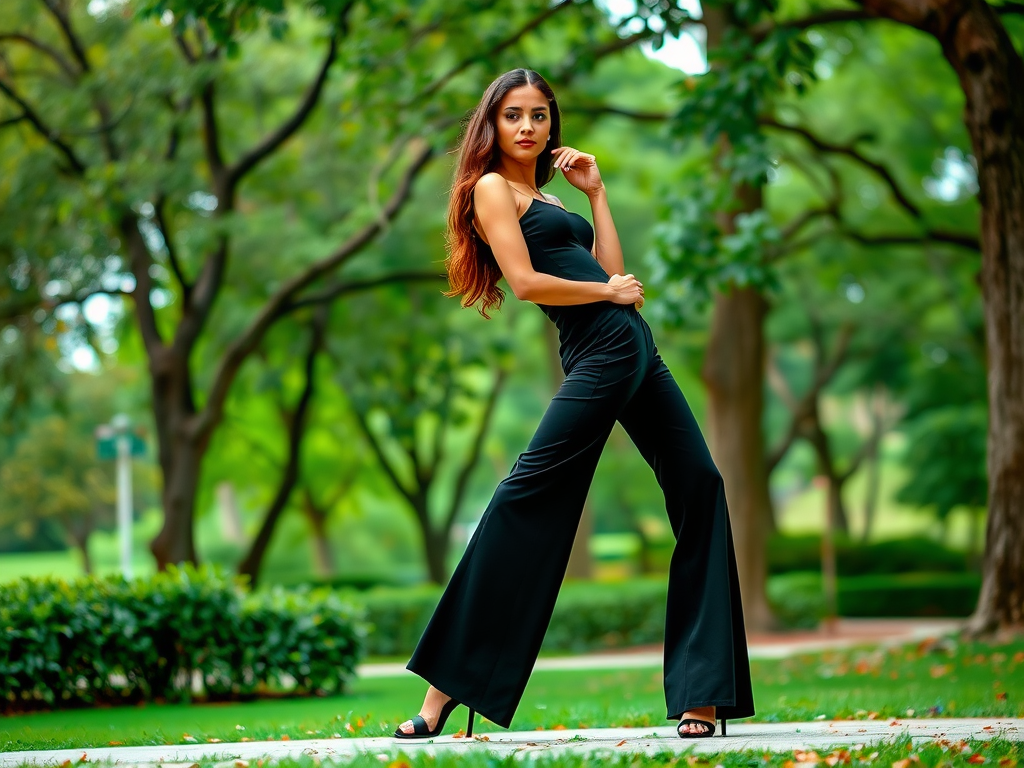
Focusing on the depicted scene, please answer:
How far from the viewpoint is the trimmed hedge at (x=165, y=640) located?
787 cm

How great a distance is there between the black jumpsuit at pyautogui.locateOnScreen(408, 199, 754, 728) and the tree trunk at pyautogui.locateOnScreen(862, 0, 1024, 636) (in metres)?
5.37

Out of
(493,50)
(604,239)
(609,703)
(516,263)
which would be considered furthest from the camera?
(493,50)

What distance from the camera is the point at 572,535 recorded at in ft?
13.9

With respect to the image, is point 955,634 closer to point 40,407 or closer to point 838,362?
point 838,362

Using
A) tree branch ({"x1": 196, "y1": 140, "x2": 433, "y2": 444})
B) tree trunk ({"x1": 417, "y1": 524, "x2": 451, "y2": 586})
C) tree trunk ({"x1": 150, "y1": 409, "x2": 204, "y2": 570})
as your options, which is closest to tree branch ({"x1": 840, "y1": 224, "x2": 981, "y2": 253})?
tree branch ({"x1": 196, "y1": 140, "x2": 433, "y2": 444})

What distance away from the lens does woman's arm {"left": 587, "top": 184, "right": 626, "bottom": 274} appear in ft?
15.0

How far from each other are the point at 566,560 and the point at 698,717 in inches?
30.2

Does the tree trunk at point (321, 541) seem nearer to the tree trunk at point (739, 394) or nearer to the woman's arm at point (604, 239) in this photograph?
the tree trunk at point (739, 394)

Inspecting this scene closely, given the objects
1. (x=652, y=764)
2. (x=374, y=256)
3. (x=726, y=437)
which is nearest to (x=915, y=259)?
(x=726, y=437)

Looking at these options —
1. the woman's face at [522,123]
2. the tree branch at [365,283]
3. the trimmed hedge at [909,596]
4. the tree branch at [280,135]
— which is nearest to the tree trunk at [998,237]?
the woman's face at [522,123]

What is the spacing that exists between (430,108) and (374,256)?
5856mm

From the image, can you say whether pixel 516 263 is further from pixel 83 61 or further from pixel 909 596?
pixel 909 596

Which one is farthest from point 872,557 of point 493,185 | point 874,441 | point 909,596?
point 493,185

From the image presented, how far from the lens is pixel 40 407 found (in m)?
29.0
